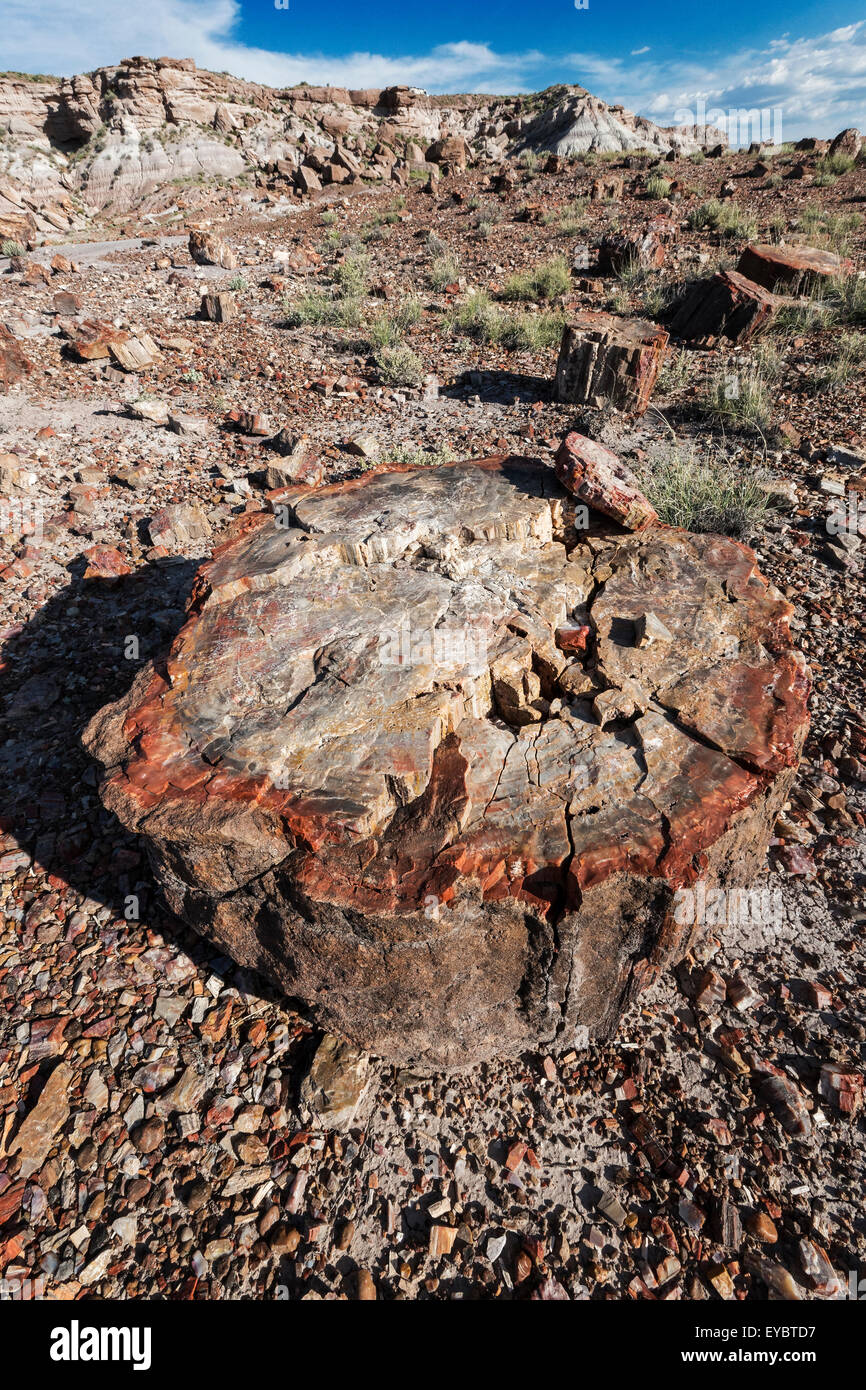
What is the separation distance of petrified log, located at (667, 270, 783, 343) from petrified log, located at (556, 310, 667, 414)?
4.33 feet

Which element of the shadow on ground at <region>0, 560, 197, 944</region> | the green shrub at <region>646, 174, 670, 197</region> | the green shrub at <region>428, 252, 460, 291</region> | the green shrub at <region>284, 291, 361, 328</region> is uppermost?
the green shrub at <region>646, 174, 670, 197</region>

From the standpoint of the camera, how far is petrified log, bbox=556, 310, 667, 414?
570 centimetres

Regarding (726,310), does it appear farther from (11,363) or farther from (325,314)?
(11,363)

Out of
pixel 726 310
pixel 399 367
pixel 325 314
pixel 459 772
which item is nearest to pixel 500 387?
pixel 399 367

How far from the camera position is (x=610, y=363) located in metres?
5.77

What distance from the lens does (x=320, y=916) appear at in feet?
6.27

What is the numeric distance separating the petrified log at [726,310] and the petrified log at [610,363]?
132cm

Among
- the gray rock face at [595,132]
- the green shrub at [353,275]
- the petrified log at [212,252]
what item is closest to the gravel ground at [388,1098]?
the green shrub at [353,275]

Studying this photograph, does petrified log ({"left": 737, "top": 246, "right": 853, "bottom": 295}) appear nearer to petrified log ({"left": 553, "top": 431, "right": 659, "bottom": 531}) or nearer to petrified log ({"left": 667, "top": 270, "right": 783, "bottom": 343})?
petrified log ({"left": 667, "top": 270, "right": 783, "bottom": 343})

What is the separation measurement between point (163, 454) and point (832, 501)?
5715 mm

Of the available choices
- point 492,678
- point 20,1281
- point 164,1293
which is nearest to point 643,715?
point 492,678

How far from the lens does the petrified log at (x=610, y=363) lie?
18.7 ft

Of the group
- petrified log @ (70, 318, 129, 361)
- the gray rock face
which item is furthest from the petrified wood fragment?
the gray rock face

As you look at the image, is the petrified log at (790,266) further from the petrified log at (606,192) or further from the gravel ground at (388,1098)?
the petrified log at (606,192)
